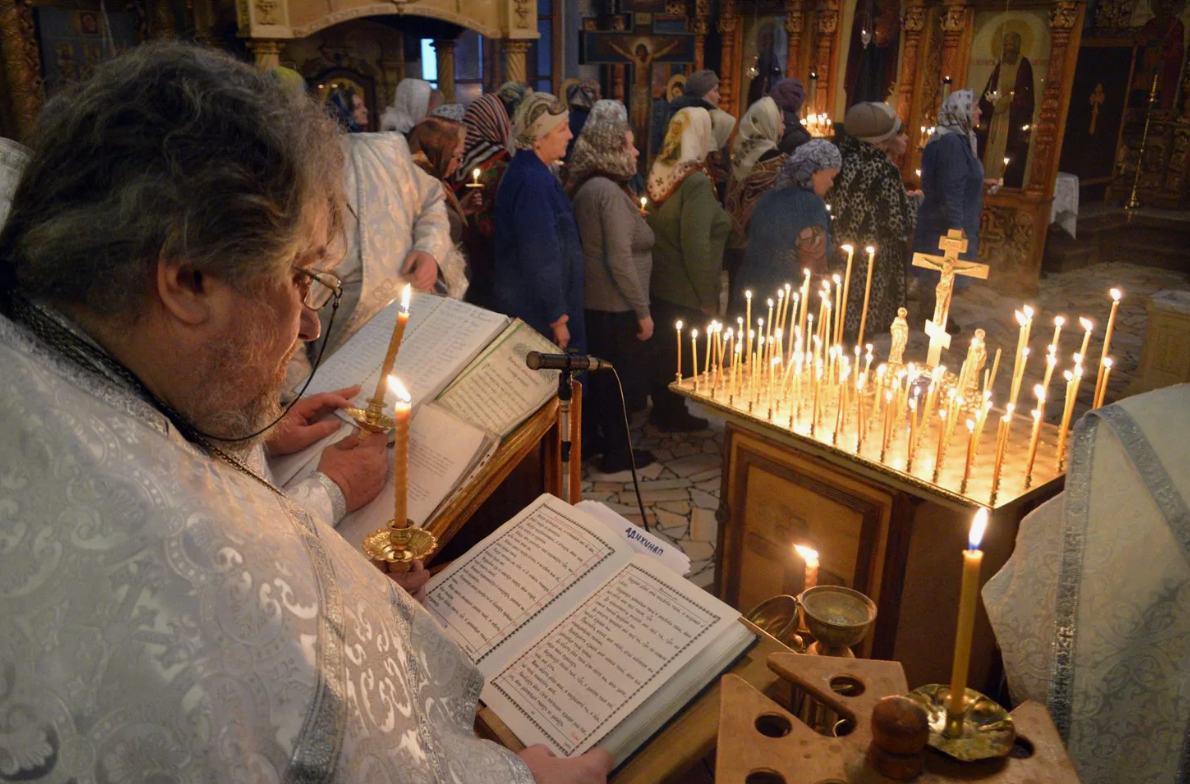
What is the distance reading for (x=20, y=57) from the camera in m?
6.99

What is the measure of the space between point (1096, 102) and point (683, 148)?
783 centimetres

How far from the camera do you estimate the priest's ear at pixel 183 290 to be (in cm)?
→ 83

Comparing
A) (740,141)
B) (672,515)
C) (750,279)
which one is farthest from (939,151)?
(672,515)

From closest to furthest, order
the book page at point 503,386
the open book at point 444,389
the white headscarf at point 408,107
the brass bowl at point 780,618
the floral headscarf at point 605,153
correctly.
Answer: the brass bowl at point 780,618
the open book at point 444,389
the book page at point 503,386
the floral headscarf at point 605,153
the white headscarf at point 408,107

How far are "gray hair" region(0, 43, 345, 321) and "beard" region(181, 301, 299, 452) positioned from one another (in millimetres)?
59

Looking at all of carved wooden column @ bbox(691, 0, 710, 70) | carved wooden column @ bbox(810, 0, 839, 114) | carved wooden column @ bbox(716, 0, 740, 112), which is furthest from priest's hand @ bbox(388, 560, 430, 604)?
carved wooden column @ bbox(691, 0, 710, 70)

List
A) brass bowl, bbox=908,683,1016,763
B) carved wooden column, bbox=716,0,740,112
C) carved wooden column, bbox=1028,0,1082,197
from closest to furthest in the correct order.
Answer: brass bowl, bbox=908,683,1016,763 < carved wooden column, bbox=1028,0,1082,197 < carved wooden column, bbox=716,0,740,112

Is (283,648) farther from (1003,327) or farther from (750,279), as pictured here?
(1003,327)

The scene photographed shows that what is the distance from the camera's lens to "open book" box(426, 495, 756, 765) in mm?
1201

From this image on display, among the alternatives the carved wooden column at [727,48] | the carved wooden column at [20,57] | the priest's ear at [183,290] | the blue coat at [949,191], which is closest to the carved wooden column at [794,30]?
the carved wooden column at [727,48]

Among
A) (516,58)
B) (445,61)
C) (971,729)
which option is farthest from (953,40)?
(971,729)

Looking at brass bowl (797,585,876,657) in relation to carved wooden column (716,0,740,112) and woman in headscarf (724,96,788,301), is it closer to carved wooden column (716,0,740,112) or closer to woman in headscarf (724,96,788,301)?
woman in headscarf (724,96,788,301)

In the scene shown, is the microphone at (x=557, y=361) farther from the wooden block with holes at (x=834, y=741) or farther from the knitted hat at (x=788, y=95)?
the knitted hat at (x=788, y=95)

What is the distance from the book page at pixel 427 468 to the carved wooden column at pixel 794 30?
953 cm
